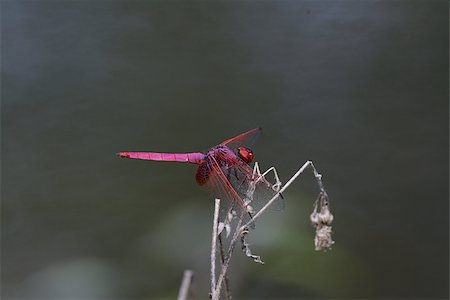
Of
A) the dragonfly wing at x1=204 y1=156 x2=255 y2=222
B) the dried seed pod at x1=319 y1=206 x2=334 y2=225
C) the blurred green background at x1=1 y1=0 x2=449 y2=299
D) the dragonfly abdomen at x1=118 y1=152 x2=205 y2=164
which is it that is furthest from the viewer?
the blurred green background at x1=1 y1=0 x2=449 y2=299

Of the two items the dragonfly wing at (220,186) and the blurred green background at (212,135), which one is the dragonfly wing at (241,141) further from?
the blurred green background at (212,135)

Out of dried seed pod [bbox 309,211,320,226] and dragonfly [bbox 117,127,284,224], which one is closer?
dried seed pod [bbox 309,211,320,226]

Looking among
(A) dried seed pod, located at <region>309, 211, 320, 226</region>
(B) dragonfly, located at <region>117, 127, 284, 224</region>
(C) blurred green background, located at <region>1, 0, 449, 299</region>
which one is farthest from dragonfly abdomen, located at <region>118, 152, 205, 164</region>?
(C) blurred green background, located at <region>1, 0, 449, 299</region>

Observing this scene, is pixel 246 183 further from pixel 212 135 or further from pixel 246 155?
pixel 212 135

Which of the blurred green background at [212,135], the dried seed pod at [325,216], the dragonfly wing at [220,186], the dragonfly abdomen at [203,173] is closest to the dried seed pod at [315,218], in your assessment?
the dried seed pod at [325,216]

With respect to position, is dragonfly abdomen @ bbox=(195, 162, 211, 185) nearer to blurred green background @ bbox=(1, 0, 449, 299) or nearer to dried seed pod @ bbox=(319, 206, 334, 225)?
dried seed pod @ bbox=(319, 206, 334, 225)

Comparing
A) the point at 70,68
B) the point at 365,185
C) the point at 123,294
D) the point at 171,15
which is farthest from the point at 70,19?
the point at 365,185

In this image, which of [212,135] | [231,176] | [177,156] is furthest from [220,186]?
[212,135]

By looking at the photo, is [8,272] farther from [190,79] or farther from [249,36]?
[249,36]
